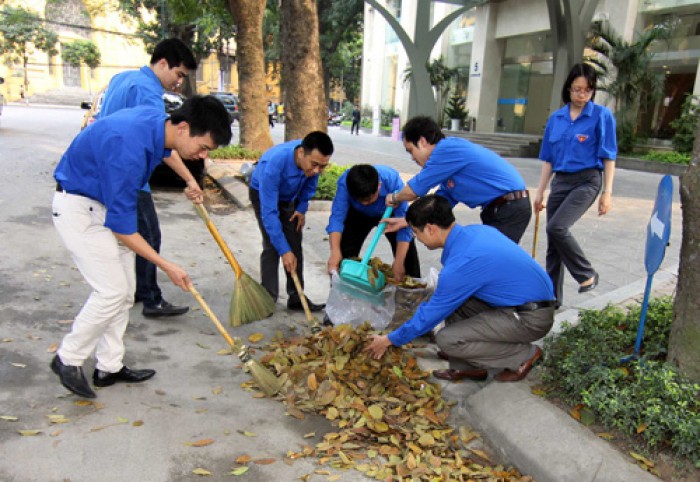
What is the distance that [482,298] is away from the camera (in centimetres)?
286

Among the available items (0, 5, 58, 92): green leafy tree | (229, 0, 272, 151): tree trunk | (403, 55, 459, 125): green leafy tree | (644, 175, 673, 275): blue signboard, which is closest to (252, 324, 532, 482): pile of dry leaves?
(644, 175, 673, 275): blue signboard

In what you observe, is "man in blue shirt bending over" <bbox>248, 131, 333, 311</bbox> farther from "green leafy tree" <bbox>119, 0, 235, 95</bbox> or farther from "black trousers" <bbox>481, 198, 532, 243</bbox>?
"green leafy tree" <bbox>119, 0, 235, 95</bbox>

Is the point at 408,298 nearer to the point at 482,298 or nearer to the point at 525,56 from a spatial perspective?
the point at 482,298

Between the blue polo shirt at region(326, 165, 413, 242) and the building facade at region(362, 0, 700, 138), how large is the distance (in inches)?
583

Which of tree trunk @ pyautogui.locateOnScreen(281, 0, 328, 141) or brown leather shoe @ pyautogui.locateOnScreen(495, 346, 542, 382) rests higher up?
tree trunk @ pyautogui.locateOnScreen(281, 0, 328, 141)

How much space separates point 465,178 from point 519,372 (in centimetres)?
126

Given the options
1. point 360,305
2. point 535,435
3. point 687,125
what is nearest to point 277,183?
point 360,305

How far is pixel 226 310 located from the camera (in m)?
4.15

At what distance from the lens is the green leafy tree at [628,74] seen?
49.3 ft

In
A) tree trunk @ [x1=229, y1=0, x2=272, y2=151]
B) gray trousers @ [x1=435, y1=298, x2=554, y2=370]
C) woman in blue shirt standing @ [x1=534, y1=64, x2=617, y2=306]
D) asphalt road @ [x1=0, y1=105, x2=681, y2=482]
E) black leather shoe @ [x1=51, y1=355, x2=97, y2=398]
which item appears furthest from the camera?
tree trunk @ [x1=229, y1=0, x2=272, y2=151]

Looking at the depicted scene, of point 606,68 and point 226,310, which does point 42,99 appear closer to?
point 606,68

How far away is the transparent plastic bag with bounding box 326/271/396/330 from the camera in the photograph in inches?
141

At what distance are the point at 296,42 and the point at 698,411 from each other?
23.4 ft

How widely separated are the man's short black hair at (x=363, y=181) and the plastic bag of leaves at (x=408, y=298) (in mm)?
664
